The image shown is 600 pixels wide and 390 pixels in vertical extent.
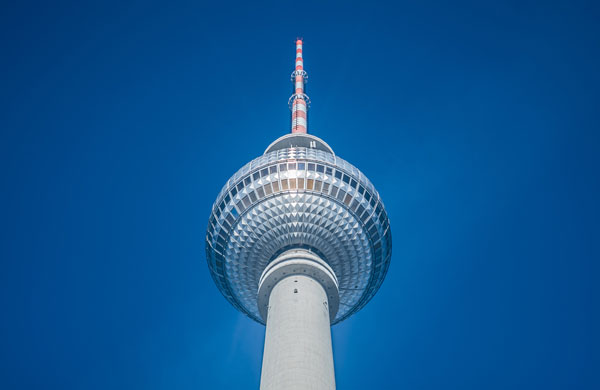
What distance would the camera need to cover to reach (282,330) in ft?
95.3

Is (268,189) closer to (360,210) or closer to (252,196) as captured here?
(252,196)

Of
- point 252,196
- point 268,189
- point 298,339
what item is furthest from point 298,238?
point 298,339

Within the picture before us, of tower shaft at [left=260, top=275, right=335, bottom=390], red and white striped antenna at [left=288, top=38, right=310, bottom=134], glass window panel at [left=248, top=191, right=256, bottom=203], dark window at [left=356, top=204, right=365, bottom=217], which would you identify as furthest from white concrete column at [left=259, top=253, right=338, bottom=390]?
red and white striped antenna at [left=288, top=38, right=310, bottom=134]

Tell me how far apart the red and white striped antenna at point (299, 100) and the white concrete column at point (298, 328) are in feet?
60.3

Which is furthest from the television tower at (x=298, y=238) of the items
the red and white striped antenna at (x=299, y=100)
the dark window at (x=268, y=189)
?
the red and white striped antenna at (x=299, y=100)

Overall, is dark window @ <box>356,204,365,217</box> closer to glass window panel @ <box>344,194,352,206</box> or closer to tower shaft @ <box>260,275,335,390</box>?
glass window panel @ <box>344,194,352,206</box>

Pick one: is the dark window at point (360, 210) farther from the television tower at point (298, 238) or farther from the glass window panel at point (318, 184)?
the glass window panel at point (318, 184)

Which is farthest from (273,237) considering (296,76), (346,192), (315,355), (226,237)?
(296,76)

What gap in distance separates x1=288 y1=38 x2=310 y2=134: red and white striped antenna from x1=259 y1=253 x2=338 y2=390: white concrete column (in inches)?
724

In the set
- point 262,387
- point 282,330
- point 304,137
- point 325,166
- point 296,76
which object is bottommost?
point 262,387

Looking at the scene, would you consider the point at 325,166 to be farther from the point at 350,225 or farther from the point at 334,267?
the point at 334,267

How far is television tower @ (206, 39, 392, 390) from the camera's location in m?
32.8

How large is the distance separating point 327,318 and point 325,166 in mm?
10604

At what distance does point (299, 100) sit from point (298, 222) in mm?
20720
